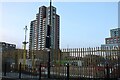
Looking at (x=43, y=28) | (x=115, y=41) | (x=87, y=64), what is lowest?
(x=87, y=64)

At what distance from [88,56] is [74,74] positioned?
1839 mm

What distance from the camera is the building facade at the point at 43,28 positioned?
20073 millimetres

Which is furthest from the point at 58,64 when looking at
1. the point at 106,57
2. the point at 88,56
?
the point at 106,57

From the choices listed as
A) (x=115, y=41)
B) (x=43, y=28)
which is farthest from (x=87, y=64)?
(x=115, y=41)

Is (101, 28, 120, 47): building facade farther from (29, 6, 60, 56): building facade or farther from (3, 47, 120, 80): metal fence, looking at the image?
(29, 6, 60, 56): building facade

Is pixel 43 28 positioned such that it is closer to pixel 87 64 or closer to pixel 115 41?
pixel 115 41

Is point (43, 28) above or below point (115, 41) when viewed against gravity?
above

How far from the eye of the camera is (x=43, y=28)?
29109 mm

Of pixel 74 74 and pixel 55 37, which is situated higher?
pixel 55 37

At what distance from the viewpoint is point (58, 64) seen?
19062 millimetres

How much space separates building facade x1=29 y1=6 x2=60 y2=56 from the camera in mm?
20073

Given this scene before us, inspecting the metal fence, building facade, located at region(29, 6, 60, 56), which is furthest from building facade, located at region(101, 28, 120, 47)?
building facade, located at region(29, 6, 60, 56)

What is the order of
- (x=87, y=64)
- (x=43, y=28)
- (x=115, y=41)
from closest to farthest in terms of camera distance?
(x=87, y=64), (x=43, y=28), (x=115, y=41)

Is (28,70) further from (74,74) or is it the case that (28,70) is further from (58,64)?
(74,74)
